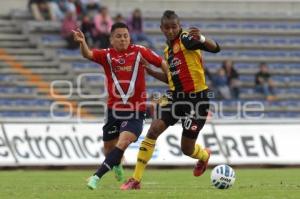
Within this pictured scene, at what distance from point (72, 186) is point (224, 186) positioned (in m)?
2.39

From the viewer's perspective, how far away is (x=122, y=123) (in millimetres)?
12641

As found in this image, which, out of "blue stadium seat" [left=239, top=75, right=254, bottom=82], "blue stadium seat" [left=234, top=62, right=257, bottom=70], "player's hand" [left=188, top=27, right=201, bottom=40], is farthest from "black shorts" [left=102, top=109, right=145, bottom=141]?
"blue stadium seat" [left=234, top=62, right=257, bottom=70]

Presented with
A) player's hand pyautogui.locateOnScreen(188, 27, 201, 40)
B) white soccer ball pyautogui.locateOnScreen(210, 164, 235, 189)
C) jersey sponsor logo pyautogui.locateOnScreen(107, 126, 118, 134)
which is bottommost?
white soccer ball pyautogui.locateOnScreen(210, 164, 235, 189)

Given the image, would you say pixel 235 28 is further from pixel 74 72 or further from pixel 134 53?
pixel 134 53

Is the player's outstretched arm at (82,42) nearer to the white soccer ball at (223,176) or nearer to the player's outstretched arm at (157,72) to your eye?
the player's outstretched arm at (157,72)

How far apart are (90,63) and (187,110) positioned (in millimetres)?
13813

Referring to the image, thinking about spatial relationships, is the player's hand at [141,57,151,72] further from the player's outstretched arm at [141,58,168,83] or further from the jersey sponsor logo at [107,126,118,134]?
the jersey sponsor logo at [107,126,118,134]

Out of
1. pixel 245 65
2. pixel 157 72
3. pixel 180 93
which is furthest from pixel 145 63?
pixel 245 65

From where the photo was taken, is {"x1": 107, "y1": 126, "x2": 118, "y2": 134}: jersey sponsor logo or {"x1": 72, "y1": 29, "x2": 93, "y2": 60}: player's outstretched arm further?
{"x1": 107, "y1": 126, "x2": 118, "y2": 134}: jersey sponsor logo

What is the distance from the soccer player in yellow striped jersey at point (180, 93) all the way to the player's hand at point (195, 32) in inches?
13.4

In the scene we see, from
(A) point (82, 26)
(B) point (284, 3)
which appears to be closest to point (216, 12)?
(B) point (284, 3)

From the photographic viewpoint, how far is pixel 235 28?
29422 mm

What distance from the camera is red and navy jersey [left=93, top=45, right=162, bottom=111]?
42.0ft

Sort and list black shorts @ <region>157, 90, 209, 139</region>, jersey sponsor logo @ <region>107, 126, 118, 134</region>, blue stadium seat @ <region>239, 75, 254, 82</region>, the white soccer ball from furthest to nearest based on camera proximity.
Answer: blue stadium seat @ <region>239, 75, 254, 82</region>, jersey sponsor logo @ <region>107, 126, 118, 134</region>, black shorts @ <region>157, 90, 209, 139</region>, the white soccer ball
